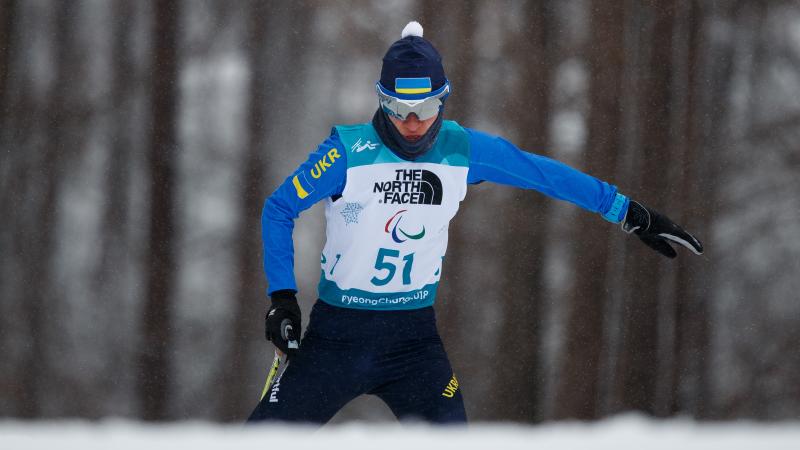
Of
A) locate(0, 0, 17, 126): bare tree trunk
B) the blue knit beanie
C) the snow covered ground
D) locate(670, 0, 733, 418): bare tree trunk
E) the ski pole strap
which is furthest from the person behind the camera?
locate(670, 0, 733, 418): bare tree trunk

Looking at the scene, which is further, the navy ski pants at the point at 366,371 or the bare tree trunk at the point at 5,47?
the bare tree trunk at the point at 5,47

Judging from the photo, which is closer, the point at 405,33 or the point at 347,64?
the point at 405,33

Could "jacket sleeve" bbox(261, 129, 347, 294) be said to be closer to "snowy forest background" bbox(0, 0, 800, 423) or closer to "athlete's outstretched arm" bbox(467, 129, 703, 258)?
"athlete's outstretched arm" bbox(467, 129, 703, 258)

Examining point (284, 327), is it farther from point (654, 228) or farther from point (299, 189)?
point (654, 228)

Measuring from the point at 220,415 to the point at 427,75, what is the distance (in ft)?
7.57

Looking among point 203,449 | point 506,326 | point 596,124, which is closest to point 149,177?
point 506,326

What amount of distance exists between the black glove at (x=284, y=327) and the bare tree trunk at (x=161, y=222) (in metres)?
1.75

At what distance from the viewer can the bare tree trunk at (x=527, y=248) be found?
4379 millimetres

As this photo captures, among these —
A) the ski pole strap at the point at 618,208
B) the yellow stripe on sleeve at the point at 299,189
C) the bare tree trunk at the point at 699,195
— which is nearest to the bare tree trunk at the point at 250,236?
the yellow stripe on sleeve at the point at 299,189

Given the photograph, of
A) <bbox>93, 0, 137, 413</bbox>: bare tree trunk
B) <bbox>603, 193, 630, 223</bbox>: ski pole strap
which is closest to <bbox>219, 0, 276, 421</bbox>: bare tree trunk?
<bbox>93, 0, 137, 413</bbox>: bare tree trunk

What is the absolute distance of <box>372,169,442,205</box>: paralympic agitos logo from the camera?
2830mm

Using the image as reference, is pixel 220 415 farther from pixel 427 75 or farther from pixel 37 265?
pixel 427 75

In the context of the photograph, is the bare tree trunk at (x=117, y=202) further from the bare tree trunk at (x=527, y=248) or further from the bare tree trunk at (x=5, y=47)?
the bare tree trunk at (x=527, y=248)

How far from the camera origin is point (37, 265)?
430cm
